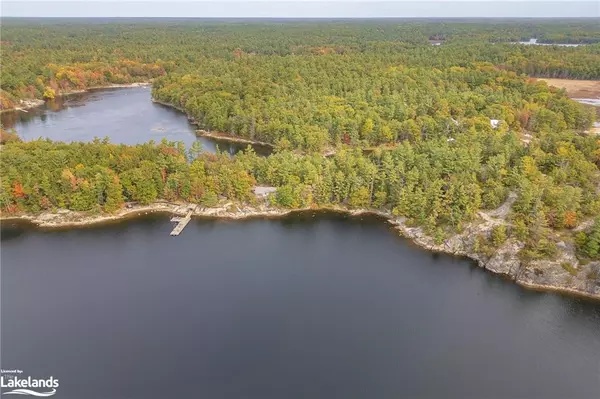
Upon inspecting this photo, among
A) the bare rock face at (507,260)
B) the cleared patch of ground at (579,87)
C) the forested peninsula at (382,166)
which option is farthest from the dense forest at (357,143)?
the cleared patch of ground at (579,87)

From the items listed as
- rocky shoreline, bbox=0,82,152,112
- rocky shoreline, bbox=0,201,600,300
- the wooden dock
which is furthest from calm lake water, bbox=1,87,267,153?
rocky shoreline, bbox=0,201,600,300

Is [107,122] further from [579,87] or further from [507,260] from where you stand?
[579,87]

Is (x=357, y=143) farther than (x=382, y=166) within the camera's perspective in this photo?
Yes

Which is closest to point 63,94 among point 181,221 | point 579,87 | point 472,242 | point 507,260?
point 181,221

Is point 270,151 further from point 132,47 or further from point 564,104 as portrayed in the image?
point 132,47

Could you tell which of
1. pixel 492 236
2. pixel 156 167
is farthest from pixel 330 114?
pixel 492 236

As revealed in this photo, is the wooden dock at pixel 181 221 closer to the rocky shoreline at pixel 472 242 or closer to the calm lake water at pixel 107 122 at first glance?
the rocky shoreline at pixel 472 242
